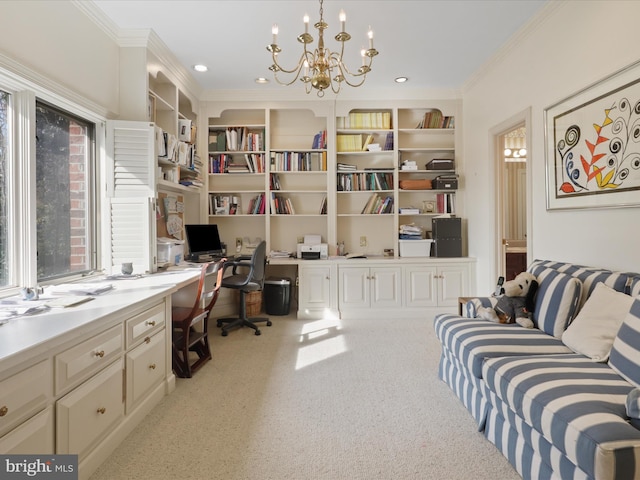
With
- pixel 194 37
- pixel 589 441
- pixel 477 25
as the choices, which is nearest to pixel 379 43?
pixel 477 25

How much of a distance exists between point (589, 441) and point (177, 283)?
2232 mm

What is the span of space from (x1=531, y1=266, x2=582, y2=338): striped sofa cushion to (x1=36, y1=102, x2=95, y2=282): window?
314 cm

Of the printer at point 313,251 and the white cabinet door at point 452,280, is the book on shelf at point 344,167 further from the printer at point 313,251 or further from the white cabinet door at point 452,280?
the white cabinet door at point 452,280

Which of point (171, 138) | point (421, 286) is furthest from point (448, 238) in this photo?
point (171, 138)

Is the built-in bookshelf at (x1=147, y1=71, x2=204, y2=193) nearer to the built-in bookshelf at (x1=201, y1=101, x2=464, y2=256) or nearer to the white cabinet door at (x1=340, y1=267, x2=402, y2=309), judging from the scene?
the built-in bookshelf at (x1=201, y1=101, x2=464, y2=256)

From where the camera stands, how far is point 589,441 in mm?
1114

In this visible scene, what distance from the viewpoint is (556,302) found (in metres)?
2.08

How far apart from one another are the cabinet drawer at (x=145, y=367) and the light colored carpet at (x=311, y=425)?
164mm

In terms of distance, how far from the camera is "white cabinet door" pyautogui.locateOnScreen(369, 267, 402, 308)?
414 centimetres

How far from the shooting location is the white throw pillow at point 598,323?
1671mm

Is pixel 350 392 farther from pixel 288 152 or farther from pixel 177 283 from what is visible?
pixel 288 152

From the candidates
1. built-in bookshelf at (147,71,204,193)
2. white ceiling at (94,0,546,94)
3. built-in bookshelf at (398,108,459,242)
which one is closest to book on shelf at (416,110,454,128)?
built-in bookshelf at (398,108,459,242)

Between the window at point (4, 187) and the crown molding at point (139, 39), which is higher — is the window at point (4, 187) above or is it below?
below

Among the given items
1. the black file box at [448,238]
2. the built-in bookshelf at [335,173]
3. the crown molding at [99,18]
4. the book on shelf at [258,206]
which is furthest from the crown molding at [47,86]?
the black file box at [448,238]
